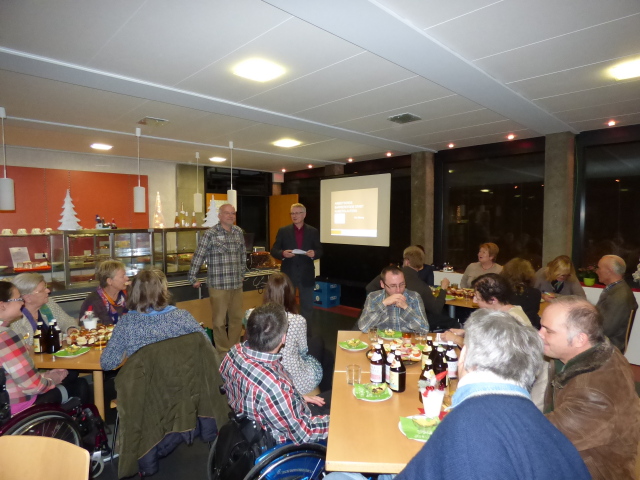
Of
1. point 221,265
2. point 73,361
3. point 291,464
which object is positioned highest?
point 221,265

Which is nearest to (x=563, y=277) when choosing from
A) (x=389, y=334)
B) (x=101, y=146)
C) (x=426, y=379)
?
(x=389, y=334)

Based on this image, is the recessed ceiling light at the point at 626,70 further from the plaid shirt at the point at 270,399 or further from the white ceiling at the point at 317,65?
the plaid shirt at the point at 270,399

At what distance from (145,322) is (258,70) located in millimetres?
2100

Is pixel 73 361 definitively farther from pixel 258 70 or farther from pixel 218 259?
pixel 258 70

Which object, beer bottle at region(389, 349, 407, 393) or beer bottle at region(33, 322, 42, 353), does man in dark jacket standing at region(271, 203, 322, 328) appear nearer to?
beer bottle at region(33, 322, 42, 353)

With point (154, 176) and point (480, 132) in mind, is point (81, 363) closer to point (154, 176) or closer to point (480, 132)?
point (480, 132)

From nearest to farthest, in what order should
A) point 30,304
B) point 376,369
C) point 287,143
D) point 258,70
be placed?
point 376,369 → point 30,304 → point 258,70 → point 287,143

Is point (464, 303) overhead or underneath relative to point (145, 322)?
underneath

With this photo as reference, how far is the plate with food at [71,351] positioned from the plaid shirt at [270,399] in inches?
57.8

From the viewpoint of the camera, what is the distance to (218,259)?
4887 millimetres

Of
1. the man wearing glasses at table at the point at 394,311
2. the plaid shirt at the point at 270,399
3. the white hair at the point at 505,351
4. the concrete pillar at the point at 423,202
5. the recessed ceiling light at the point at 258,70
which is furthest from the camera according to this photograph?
the concrete pillar at the point at 423,202

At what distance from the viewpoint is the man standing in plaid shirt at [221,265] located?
16.0 ft

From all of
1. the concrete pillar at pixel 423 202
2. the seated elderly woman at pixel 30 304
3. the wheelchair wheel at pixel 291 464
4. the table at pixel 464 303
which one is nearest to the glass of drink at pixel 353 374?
the wheelchair wheel at pixel 291 464

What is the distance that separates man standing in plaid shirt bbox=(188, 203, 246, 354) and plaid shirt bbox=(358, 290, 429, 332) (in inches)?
89.2
